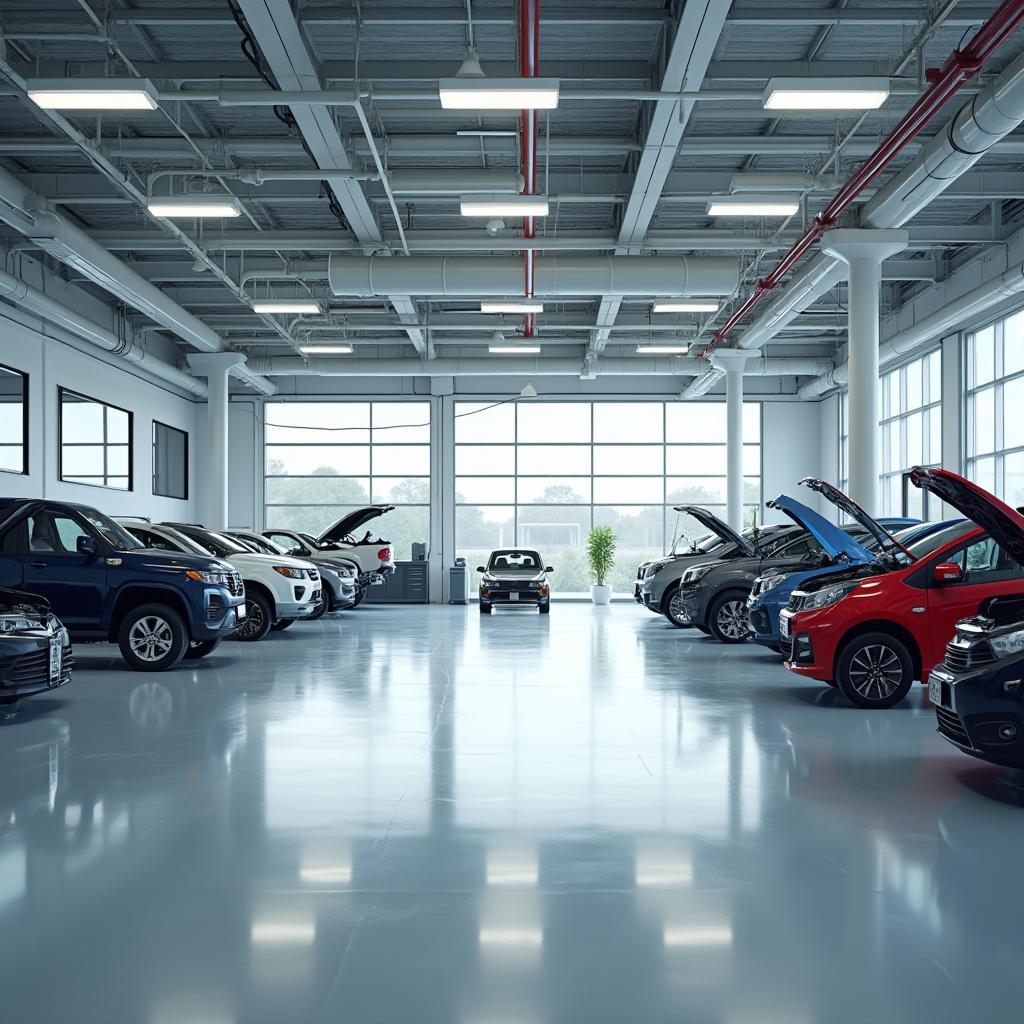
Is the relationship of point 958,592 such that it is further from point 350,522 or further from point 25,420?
point 25,420

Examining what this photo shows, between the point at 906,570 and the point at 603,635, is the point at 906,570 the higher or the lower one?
the higher one

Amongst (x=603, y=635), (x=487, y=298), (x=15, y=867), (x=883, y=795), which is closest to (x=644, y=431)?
(x=487, y=298)

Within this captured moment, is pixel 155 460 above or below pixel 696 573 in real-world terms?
above

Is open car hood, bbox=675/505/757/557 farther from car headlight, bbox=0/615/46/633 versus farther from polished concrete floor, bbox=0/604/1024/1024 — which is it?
car headlight, bbox=0/615/46/633

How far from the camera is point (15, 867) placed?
4.73 m

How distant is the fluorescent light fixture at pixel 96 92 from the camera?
9.77 metres

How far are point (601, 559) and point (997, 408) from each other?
1210 cm

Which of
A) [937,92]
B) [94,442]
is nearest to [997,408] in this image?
[937,92]

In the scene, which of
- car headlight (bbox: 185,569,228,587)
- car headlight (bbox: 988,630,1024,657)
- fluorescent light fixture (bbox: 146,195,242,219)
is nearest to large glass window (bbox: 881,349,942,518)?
fluorescent light fixture (bbox: 146,195,242,219)

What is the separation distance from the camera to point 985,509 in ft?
21.4

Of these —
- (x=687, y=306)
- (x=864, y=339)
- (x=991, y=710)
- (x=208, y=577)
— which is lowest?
(x=991, y=710)

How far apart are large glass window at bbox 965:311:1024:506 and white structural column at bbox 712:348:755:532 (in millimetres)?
5425

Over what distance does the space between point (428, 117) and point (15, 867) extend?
1008 centimetres

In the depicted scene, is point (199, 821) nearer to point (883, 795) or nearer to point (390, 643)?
point (883, 795)
